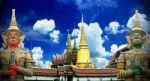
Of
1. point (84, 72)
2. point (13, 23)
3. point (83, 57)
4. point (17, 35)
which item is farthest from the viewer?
point (83, 57)

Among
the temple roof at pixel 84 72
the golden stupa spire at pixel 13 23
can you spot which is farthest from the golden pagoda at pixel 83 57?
the golden stupa spire at pixel 13 23

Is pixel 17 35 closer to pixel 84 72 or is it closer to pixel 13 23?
pixel 13 23

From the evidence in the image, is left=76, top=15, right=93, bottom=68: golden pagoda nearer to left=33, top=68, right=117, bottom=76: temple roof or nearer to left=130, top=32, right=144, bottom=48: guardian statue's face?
left=33, top=68, right=117, bottom=76: temple roof

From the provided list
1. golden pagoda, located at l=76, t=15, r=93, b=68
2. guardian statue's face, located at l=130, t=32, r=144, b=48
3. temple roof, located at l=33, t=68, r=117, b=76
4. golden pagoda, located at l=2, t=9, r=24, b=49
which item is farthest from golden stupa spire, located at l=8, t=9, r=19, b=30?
golden pagoda, located at l=76, t=15, r=93, b=68

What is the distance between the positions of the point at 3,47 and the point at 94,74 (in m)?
3.97

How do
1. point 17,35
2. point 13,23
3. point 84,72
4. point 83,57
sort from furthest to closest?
point 83,57 < point 84,72 < point 17,35 < point 13,23

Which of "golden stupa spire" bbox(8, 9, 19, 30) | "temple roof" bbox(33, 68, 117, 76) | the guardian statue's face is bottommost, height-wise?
"temple roof" bbox(33, 68, 117, 76)

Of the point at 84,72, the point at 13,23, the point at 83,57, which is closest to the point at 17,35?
the point at 13,23

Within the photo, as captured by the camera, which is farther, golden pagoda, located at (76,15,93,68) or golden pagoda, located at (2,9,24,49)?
golden pagoda, located at (76,15,93,68)

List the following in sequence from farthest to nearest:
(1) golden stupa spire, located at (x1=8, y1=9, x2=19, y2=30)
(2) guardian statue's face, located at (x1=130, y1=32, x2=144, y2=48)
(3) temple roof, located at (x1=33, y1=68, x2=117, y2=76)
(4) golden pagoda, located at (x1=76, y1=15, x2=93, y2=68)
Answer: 1. (4) golden pagoda, located at (x1=76, y1=15, x2=93, y2=68)
2. (3) temple roof, located at (x1=33, y1=68, x2=117, y2=76)
3. (2) guardian statue's face, located at (x1=130, y1=32, x2=144, y2=48)
4. (1) golden stupa spire, located at (x1=8, y1=9, x2=19, y2=30)

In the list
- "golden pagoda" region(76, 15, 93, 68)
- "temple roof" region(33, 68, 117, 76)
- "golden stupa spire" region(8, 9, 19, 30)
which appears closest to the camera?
"golden stupa spire" region(8, 9, 19, 30)

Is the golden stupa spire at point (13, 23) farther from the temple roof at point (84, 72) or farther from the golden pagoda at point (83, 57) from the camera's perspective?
the golden pagoda at point (83, 57)

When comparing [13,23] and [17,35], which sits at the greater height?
[13,23]

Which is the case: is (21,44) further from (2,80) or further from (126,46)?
(126,46)
